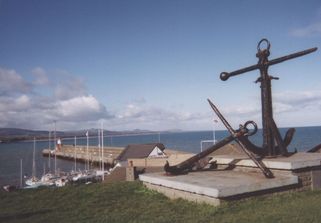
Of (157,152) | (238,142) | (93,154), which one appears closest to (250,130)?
(238,142)

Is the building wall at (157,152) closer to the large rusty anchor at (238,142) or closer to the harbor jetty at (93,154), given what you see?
the harbor jetty at (93,154)

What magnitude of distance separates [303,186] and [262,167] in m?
1.24

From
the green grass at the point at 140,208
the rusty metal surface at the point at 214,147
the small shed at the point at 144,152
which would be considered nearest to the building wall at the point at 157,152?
the small shed at the point at 144,152

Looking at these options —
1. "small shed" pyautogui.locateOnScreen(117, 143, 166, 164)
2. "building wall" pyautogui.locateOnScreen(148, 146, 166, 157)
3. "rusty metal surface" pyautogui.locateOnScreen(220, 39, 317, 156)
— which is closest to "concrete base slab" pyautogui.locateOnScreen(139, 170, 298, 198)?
"rusty metal surface" pyautogui.locateOnScreen(220, 39, 317, 156)

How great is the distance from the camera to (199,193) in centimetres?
820

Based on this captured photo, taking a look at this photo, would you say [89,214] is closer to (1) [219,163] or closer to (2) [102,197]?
(2) [102,197]

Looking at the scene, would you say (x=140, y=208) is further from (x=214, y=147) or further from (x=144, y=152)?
(x=144, y=152)

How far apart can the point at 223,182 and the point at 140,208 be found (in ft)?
6.88

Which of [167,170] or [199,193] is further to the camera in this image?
[167,170]

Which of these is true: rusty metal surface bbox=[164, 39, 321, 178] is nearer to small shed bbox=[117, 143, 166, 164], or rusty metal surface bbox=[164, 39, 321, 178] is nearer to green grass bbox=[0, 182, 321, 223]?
green grass bbox=[0, 182, 321, 223]

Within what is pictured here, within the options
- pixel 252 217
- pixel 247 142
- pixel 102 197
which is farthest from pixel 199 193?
pixel 102 197

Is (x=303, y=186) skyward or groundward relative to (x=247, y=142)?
groundward

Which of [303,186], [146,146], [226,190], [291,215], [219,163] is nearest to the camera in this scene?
[291,215]

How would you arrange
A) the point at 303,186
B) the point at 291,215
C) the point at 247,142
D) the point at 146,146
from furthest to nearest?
the point at 146,146 → the point at 247,142 → the point at 303,186 → the point at 291,215
